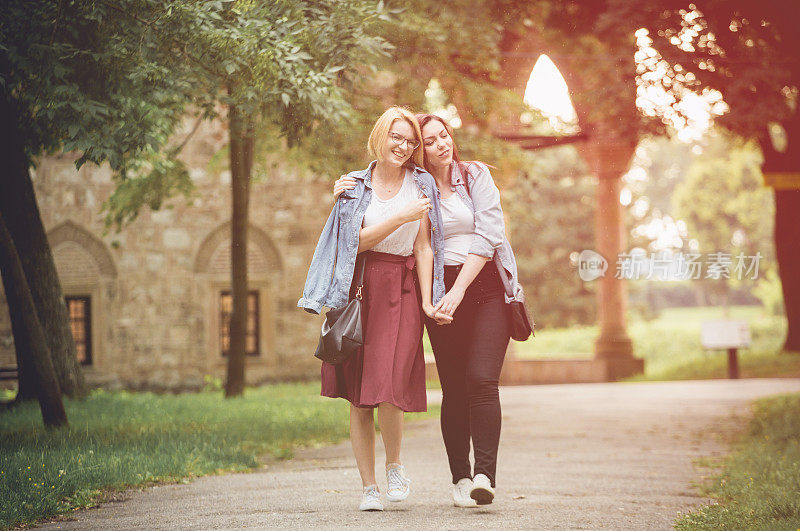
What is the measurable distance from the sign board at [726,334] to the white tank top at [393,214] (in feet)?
49.8

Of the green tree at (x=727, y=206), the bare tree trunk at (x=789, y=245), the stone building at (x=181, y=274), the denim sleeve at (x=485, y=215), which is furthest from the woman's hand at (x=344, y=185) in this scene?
the green tree at (x=727, y=206)

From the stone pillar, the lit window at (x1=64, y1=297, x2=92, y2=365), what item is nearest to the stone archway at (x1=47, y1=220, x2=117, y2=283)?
the lit window at (x1=64, y1=297, x2=92, y2=365)

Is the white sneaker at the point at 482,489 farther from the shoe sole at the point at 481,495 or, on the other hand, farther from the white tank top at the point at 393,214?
the white tank top at the point at 393,214

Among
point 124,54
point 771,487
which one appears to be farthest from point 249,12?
point 771,487

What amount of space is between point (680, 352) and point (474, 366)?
21.9m

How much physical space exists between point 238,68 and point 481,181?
2.96 meters

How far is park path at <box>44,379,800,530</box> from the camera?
5199 millimetres

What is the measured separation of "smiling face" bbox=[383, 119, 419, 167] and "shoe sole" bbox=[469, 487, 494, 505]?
5.39 feet

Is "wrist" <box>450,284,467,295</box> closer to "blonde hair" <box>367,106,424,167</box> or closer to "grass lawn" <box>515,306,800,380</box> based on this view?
"blonde hair" <box>367,106,424,167</box>

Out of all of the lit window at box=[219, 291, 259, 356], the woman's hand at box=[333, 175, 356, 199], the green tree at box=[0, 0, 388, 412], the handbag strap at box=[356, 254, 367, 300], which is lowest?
the lit window at box=[219, 291, 259, 356]

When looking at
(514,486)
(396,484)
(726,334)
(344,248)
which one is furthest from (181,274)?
(344,248)

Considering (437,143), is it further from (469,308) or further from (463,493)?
(463,493)

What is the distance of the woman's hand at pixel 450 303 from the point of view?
500cm

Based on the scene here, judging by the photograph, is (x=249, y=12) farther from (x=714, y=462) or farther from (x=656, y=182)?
(x=656, y=182)
